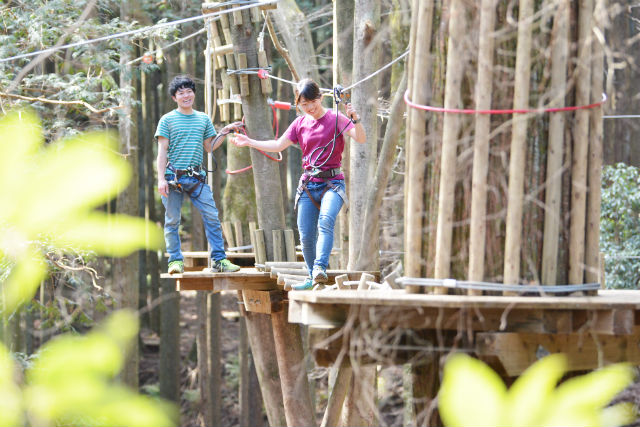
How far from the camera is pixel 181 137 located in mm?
6336

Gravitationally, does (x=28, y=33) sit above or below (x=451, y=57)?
above

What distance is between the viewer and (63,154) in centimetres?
92

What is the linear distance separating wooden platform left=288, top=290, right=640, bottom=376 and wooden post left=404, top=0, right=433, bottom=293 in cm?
23

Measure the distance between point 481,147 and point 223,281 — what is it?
3.72m

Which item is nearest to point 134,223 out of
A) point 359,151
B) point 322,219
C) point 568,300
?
point 568,300

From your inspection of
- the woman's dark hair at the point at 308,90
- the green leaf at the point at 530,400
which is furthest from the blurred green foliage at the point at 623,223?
the green leaf at the point at 530,400

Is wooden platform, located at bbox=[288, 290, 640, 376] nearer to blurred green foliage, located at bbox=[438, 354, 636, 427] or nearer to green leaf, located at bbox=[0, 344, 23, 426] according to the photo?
blurred green foliage, located at bbox=[438, 354, 636, 427]

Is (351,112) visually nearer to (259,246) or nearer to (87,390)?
(259,246)

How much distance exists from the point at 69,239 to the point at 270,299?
6.09 meters

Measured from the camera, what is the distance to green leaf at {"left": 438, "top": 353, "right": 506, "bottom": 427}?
0.96m

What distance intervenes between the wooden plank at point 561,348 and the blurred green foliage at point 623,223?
6485mm

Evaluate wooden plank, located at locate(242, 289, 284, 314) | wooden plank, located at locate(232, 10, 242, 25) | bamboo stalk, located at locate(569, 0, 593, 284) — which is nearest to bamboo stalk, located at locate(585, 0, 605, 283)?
bamboo stalk, located at locate(569, 0, 593, 284)

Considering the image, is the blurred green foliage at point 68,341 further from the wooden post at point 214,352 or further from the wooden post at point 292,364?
the wooden post at point 214,352

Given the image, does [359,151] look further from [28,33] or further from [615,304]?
[615,304]
